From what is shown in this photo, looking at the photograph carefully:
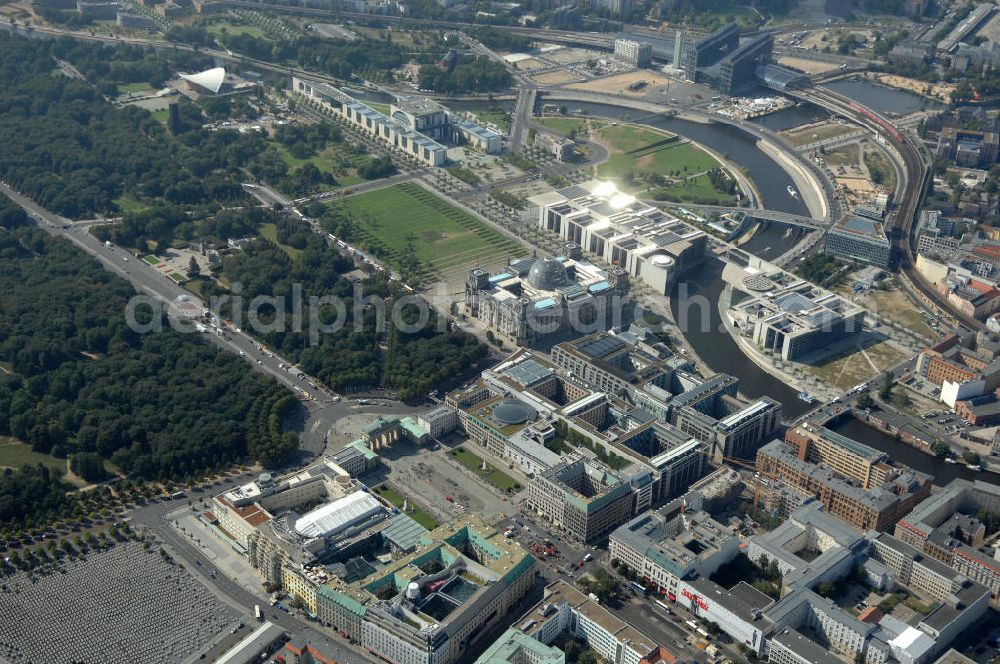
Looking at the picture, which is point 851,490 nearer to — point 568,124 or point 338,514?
point 338,514

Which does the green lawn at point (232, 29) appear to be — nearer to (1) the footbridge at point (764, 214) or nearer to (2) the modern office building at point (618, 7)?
(2) the modern office building at point (618, 7)

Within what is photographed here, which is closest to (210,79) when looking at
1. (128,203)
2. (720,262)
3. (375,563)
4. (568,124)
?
(128,203)

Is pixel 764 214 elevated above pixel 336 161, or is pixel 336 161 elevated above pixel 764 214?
pixel 336 161

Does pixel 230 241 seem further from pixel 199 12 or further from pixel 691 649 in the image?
pixel 199 12

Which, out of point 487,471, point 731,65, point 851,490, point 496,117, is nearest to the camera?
point 851,490

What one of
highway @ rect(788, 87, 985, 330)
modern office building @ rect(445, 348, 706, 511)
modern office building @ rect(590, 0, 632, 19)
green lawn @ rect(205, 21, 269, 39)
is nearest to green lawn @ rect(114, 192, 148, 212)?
modern office building @ rect(445, 348, 706, 511)

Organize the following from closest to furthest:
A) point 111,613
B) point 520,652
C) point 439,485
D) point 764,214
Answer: point 520,652, point 111,613, point 439,485, point 764,214

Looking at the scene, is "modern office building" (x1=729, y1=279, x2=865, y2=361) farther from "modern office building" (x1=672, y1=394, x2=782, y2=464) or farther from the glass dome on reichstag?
the glass dome on reichstag

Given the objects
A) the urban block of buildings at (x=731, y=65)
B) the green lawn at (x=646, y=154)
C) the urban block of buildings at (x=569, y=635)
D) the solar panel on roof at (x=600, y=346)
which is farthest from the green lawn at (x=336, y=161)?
the urban block of buildings at (x=569, y=635)
